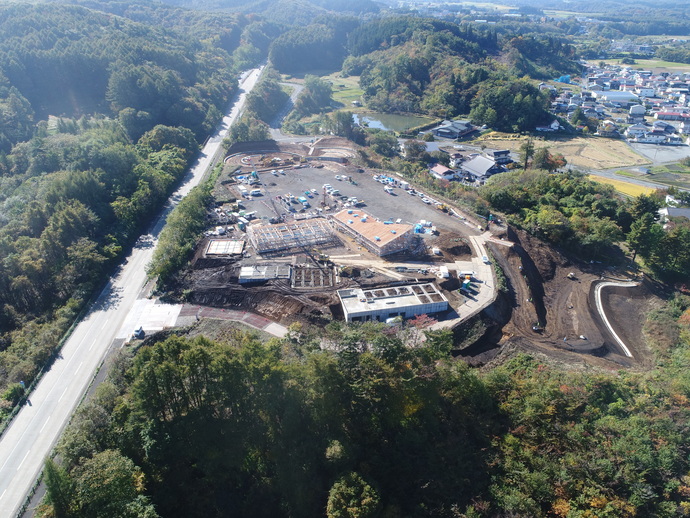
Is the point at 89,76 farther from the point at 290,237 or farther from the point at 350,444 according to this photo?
the point at 350,444

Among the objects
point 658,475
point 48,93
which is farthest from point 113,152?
point 658,475

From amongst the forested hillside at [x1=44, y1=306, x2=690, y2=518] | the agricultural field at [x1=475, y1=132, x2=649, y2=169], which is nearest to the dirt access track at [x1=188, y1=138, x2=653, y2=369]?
the forested hillside at [x1=44, y1=306, x2=690, y2=518]

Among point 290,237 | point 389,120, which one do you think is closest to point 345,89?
point 389,120

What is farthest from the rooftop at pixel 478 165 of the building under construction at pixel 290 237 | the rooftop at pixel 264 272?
A: the rooftop at pixel 264 272

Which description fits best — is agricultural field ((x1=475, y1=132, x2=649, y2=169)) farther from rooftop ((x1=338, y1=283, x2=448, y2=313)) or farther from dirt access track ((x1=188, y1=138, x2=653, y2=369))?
rooftop ((x1=338, y1=283, x2=448, y2=313))

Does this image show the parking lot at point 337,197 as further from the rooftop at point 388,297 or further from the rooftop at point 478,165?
the rooftop at point 478,165
